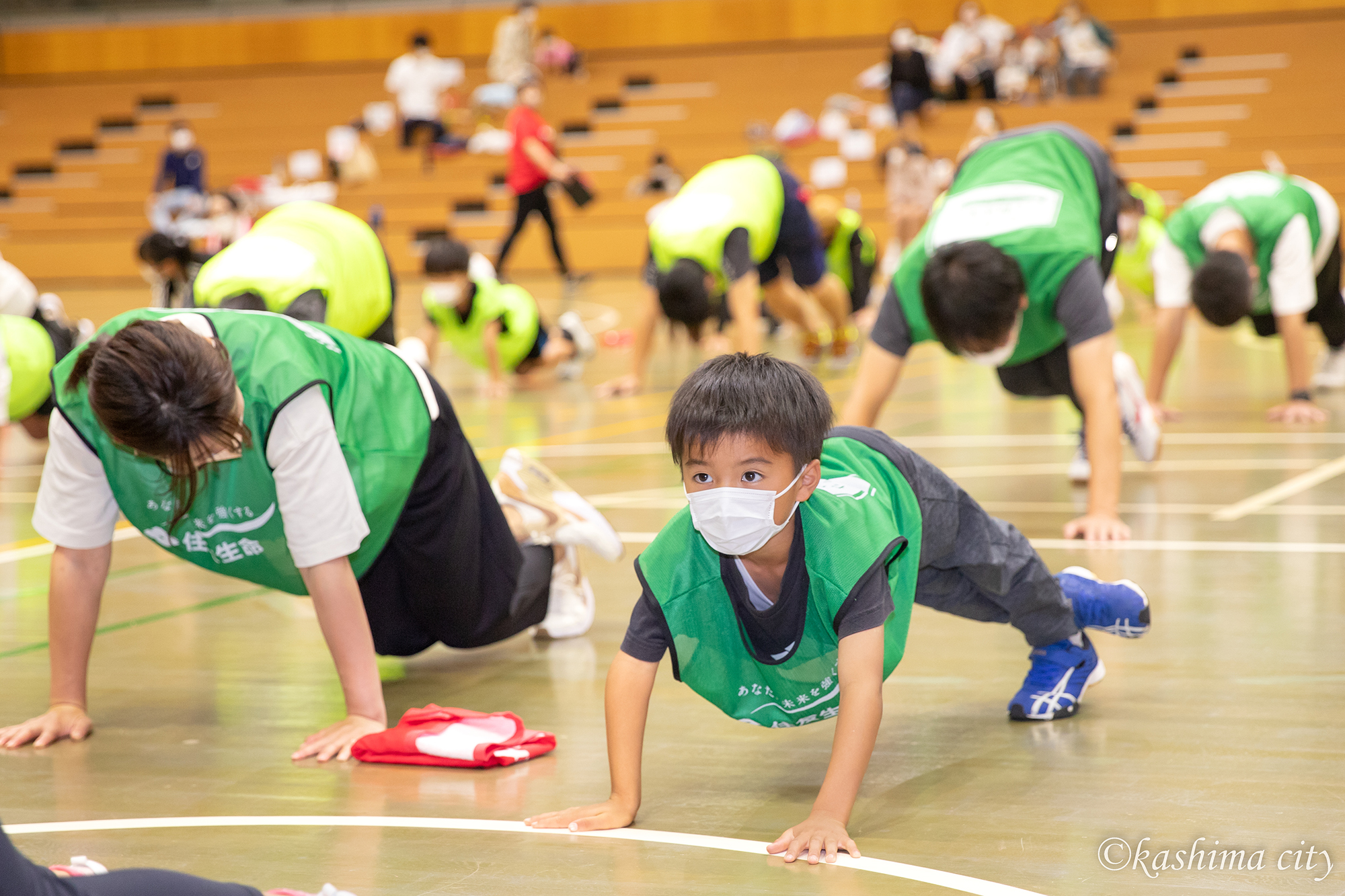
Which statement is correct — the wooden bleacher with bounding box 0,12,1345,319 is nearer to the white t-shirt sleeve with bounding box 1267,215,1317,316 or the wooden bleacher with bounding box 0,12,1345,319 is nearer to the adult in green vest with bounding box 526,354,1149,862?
the white t-shirt sleeve with bounding box 1267,215,1317,316

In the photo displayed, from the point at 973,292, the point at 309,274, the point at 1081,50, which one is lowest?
the point at 973,292

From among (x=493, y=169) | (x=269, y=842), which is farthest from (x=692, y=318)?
(x=493, y=169)

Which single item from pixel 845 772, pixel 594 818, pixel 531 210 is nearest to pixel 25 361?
pixel 594 818

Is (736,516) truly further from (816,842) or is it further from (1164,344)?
(1164,344)

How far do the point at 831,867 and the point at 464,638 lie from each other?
5.08 ft

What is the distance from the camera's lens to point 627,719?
252 centimetres

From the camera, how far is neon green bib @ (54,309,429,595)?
117 inches

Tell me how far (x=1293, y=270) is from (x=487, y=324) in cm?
456

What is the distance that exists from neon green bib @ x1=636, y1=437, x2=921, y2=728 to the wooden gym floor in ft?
0.71

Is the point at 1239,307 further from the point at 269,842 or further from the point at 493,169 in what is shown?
the point at 493,169

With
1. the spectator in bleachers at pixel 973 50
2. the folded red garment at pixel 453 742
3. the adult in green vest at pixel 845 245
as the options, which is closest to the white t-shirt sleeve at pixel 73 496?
the folded red garment at pixel 453 742

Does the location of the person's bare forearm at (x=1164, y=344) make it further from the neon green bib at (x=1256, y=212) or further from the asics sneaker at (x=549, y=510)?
the asics sneaker at (x=549, y=510)

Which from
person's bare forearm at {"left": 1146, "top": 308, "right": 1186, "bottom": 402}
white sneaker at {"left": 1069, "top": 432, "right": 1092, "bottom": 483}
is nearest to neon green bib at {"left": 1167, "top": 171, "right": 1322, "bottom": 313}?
person's bare forearm at {"left": 1146, "top": 308, "right": 1186, "bottom": 402}

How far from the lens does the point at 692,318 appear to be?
7801 millimetres
